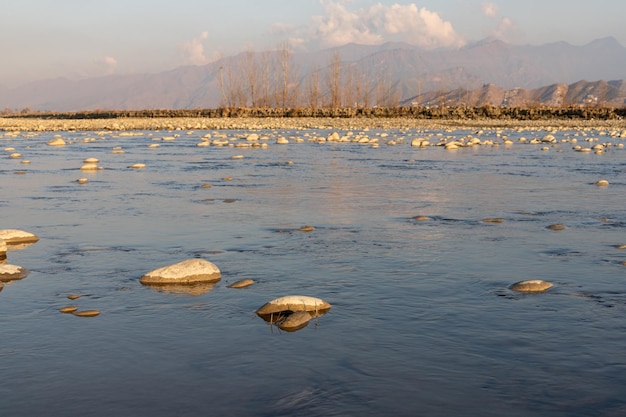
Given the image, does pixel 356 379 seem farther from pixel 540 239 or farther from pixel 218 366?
pixel 540 239

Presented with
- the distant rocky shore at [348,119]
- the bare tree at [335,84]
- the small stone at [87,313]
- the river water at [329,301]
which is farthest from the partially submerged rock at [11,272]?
the bare tree at [335,84]

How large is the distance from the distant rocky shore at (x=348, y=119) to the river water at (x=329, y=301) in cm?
3881

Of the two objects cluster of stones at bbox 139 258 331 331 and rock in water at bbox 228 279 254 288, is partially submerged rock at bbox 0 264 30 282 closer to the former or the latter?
cluster of stones at bbox 139 258 331 331

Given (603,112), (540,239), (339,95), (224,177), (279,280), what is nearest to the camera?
(279,280)

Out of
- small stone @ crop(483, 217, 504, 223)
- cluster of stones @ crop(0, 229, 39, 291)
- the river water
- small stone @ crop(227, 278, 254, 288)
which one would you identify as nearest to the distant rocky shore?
→ the river water

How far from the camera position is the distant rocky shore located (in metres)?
53.2

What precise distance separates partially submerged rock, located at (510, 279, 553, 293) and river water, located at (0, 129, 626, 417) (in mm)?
91

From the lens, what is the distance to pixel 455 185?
1614 centimetres

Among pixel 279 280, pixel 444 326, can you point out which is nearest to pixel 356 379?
pixel 444 326

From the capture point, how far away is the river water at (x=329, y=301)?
4.83m

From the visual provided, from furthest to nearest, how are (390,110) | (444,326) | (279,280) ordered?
(390,110), (279,280), (444,326)

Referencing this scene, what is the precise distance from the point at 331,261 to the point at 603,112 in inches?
2298

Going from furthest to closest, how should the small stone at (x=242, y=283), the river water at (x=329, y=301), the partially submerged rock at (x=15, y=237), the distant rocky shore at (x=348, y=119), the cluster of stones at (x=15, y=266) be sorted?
the distant rocky shore at (x=348, y=119), the partially submerged rock at (x=15, y=237), the small stone at (x=242, y=283), the cluster of stones at (x=15, y=266), the river water at (x=329, y=301)

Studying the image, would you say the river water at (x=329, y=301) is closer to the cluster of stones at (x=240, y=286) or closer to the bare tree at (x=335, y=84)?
the cluster of stones at (x=240, y=286)
